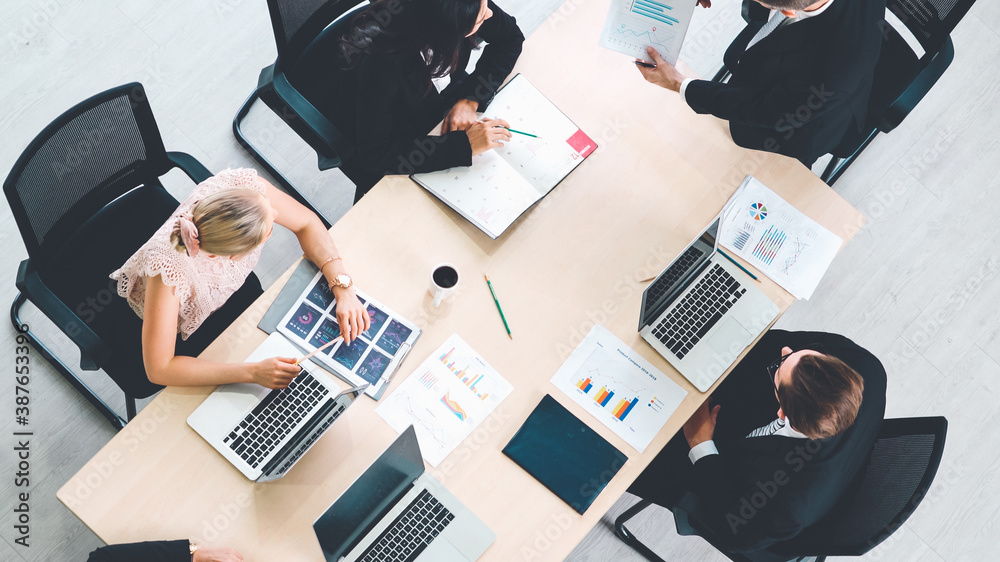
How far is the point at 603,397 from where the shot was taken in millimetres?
2076

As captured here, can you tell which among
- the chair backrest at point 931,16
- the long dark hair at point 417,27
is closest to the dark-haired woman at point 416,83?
the long dark hair at point 417,27

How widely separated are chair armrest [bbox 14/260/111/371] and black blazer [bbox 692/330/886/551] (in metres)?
1.73

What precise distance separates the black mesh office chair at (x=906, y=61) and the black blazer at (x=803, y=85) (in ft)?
0.84

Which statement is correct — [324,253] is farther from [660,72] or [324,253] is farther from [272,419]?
[660,72]

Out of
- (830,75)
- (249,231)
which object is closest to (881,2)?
(830,75)

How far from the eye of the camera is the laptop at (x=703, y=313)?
2.09m

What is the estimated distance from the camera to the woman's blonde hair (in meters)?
1.78

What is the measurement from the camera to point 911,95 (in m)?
2.47

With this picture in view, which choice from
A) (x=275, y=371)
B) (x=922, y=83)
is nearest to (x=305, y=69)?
(x=275, y=371)

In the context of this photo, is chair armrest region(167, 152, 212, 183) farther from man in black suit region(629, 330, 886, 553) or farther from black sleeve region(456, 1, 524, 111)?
man in black suit region(629, 330, 886, 553)

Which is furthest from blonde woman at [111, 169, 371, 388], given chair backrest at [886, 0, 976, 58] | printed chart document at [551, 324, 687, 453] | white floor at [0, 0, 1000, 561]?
chair backrest at [886, 0, 976, 58]

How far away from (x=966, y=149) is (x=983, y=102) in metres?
0.25

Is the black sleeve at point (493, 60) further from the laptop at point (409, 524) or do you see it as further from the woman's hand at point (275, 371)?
the laptop at point (409, 524)

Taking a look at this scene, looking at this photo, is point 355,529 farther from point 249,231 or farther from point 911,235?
point 911,235
